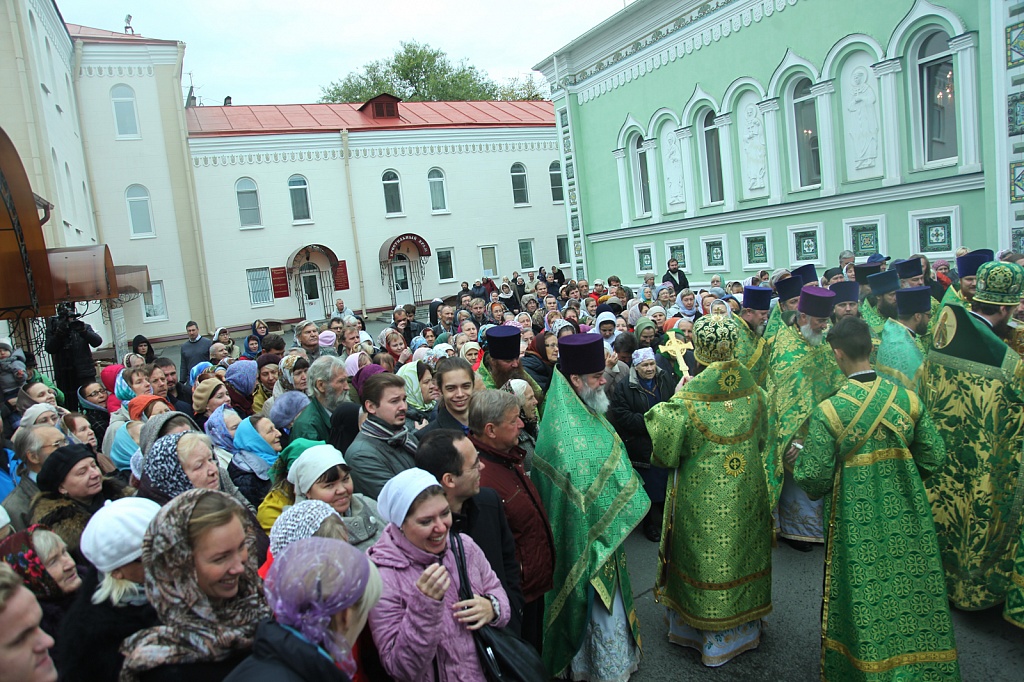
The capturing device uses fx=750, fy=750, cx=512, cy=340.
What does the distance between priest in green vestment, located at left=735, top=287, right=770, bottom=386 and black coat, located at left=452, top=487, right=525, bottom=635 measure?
3.20m

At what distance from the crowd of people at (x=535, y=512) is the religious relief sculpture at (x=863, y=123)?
867 cm

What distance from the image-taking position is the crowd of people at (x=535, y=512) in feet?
7.05

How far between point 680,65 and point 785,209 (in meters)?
4.25

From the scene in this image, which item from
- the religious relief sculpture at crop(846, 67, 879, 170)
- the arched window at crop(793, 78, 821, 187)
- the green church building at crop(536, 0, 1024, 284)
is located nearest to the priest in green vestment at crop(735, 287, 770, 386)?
the green church building at crop(536, 0, 1024, 284)

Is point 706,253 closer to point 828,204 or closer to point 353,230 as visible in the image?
point 828,204

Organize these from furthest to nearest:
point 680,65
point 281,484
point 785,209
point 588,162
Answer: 1. point 588,162
2. point 680,65
3. point 785,209
4. point 281,484

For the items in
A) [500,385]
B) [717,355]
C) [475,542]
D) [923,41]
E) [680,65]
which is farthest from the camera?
[680,65]

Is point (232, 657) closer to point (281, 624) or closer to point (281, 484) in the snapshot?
point (281, 624)

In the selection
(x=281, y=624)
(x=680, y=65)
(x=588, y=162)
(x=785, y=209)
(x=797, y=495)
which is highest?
(x=680, y=65)

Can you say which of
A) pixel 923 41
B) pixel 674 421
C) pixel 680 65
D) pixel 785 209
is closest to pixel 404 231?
pixel 680 65

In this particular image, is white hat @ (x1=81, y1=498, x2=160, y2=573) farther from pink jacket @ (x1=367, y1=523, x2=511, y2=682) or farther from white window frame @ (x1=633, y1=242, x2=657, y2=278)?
white window frame @ (x1=633, y1=242, x2=657, y2=278)

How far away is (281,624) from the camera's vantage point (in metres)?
1.94

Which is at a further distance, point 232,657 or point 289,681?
point 232,657

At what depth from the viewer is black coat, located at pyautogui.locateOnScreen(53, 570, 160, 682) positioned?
87.2 inches
